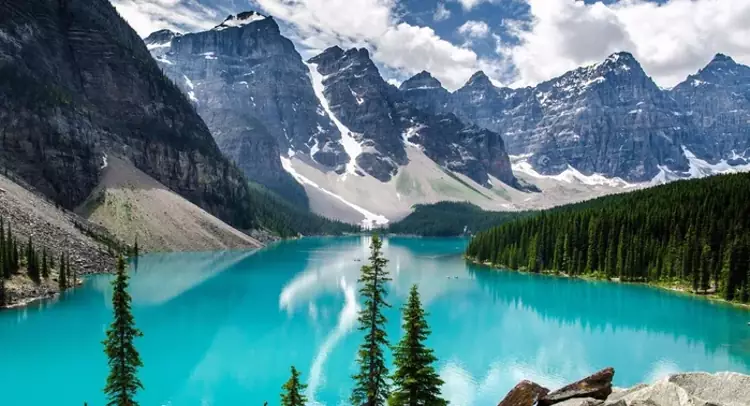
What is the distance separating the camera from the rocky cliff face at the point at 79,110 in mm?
140250

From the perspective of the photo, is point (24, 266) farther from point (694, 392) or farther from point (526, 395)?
point (694, 392)

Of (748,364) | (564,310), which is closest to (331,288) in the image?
(564,310)

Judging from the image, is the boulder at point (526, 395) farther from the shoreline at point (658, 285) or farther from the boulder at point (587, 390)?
the shoreline at point (658, 285)

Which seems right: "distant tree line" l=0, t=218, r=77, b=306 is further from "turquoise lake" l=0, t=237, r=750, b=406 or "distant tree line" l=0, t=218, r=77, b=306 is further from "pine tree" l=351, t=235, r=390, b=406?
"pine tree" l=351, t=235, r=390, b=406

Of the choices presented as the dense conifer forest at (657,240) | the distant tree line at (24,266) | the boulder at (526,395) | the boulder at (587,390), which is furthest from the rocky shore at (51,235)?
the dense conifer forest at (657,240)

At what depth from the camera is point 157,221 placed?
5605 inches

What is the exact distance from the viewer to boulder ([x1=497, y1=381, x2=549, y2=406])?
16797 mm

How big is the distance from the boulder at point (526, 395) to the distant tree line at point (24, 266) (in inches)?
2481

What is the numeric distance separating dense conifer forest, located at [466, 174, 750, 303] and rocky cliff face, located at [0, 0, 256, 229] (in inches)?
4252

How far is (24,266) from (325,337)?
4335cm

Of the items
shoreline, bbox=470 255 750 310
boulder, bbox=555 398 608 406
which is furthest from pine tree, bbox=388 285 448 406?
shoreline, bbox=470 255 750 310

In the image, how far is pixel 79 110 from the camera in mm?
155125

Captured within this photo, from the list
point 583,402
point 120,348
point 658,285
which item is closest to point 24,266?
point 120,348

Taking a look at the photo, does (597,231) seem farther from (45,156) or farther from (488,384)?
(45,156)
